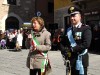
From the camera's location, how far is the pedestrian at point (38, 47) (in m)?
5.66

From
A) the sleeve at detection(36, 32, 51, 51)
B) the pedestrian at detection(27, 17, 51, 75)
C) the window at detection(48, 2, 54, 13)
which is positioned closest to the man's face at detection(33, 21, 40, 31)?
the pedestrian at detection(27, 17, 51, 75)

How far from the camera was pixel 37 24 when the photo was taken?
5633mm

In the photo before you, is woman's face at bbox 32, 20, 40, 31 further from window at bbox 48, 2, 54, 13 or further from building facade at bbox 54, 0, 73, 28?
window at bbox 48, 2, 54, 13

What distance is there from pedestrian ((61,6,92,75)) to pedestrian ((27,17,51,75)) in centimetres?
97

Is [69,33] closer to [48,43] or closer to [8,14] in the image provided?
[48,43]

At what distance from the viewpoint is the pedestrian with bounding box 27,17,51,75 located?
5.66 m

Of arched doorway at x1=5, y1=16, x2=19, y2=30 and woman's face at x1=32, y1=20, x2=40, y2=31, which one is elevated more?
woman's face at x1=32, y1=20, x2=40, y2=31

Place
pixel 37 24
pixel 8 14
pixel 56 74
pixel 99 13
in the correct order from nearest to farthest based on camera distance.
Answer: pixel 37 24, pixel 56 74, pixel 99 13, pixel 8 14

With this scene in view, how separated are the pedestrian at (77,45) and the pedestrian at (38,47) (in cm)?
97

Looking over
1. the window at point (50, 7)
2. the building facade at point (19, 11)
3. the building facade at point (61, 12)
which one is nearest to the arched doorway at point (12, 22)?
the building facade at point (19, 11)

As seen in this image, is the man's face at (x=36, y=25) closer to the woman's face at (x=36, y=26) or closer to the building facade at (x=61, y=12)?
the woman's face at (x=36, y=26)

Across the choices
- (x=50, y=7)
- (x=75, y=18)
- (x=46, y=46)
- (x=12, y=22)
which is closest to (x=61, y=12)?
(x=50, y=7)

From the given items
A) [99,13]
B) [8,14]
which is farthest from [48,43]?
[8,14]

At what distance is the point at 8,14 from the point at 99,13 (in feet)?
45.7
